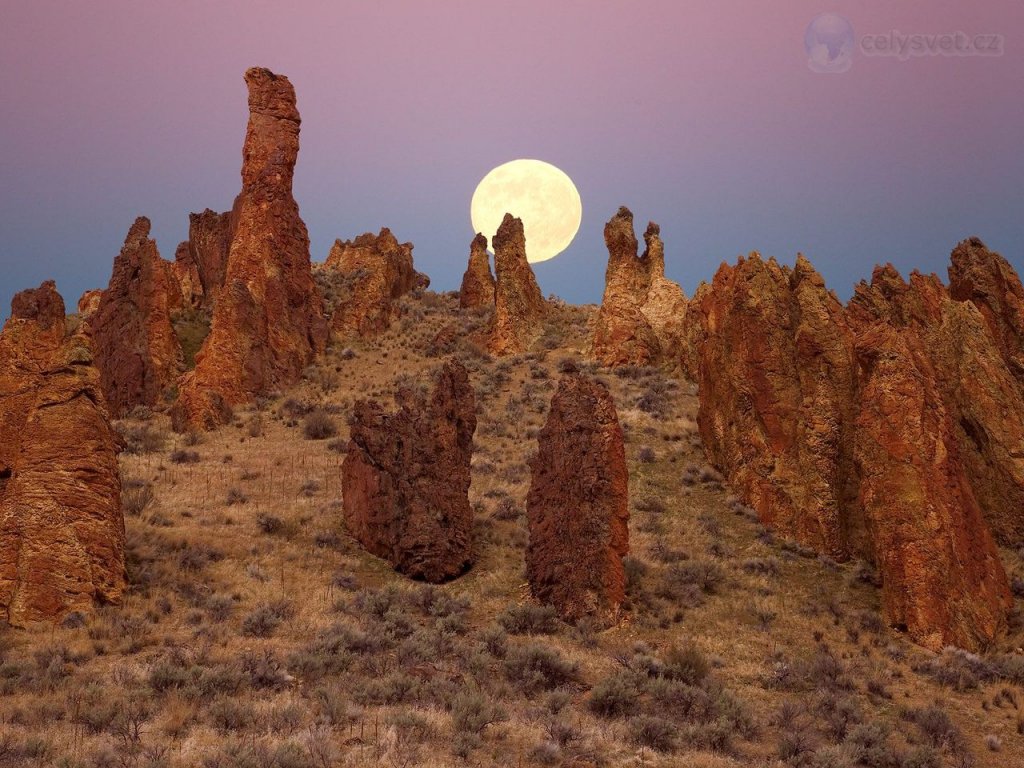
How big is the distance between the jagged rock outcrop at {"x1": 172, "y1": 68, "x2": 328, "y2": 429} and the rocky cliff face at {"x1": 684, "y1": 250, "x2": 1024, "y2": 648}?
23310 mm

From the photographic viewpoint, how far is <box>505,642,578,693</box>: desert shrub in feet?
48.9

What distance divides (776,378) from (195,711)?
20207 mm

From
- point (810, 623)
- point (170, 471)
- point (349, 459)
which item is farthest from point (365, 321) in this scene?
point (810, 623)

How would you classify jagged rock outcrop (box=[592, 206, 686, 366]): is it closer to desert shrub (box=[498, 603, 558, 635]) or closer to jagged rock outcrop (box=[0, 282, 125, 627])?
desert shrub (box=[498, 603, 558, 635])

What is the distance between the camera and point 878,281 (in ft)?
108

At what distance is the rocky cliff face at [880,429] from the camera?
19.0 meters

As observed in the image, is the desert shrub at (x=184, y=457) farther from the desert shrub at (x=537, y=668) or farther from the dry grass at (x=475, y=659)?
the desert shrub at (x=537, y=668)

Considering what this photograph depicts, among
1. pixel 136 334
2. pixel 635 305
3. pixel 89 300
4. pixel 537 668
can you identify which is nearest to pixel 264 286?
pixel 136 334

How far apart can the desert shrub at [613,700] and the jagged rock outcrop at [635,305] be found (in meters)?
33.2

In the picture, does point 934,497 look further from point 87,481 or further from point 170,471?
point 170,471

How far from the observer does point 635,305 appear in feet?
162

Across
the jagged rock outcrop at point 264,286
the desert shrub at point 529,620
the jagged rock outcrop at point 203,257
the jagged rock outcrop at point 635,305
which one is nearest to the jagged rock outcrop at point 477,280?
the jagged rock outcrop at point 635,305

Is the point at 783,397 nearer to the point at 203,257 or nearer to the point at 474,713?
the point at 474,713

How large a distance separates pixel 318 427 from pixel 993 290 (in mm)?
29155
